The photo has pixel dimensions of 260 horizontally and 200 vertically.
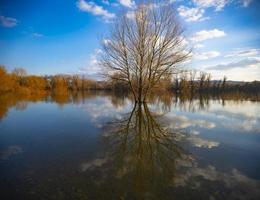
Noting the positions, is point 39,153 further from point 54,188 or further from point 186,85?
point 186,85

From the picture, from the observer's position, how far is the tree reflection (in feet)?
11.1

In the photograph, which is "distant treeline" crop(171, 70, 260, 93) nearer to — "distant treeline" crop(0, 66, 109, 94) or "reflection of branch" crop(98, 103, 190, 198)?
"distant treeline" crop(0, 66, 109, 94)

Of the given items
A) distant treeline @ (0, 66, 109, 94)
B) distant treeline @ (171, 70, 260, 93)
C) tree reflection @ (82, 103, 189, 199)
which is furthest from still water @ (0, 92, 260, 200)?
distant treeline @ (171, 70, 260, 93)

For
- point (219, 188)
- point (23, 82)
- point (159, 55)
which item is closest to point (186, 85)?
point (159, 55)

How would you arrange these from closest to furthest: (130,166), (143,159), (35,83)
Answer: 1. (130,166)
2. (143,159)
3. (35,83)

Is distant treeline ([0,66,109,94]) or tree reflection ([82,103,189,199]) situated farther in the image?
distant treeline ([0,66,109,94])

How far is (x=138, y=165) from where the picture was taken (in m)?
4.44

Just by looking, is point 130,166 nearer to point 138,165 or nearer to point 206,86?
point 138,165

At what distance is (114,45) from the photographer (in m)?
20.0

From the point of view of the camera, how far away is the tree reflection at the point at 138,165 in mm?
3385

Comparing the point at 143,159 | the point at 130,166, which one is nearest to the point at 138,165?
the point at 130,166

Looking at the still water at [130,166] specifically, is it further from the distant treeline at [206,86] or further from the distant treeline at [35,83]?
the distant treeline at [206,86]

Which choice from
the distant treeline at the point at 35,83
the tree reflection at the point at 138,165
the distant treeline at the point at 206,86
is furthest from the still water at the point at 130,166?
the distant treeline at the point at 206,86

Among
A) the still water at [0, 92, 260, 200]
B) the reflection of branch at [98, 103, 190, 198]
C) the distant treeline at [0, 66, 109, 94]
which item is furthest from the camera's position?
the distant treeline at [0, 66, 109, 94]
